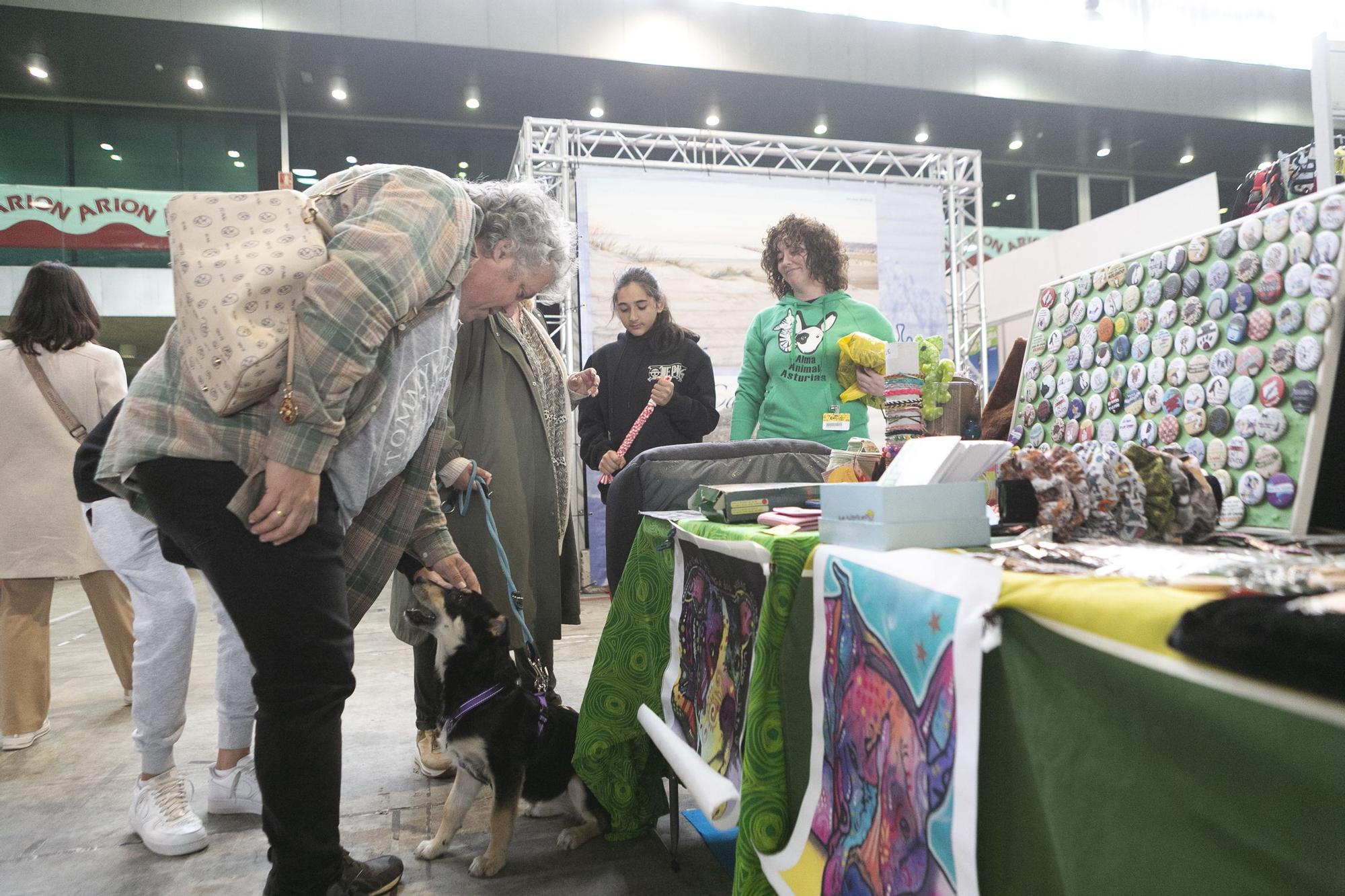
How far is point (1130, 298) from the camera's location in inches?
43.6

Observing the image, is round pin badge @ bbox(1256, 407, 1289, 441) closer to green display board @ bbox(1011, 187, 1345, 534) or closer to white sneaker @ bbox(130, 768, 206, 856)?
green display board @ bbox(1011, 187, 1345, 534)

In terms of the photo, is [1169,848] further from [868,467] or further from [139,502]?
[139,502]

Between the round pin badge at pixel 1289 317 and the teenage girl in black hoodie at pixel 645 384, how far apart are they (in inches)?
90.4

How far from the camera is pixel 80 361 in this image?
288 cm

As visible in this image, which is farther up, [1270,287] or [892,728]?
[1270,287]

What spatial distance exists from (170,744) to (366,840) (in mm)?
604

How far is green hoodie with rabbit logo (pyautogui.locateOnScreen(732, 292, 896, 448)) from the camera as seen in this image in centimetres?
253

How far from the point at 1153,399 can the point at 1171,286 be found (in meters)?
0.15

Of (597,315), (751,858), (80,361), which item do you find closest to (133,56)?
(597,315)

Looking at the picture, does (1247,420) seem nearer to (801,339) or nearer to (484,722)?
(484,722)

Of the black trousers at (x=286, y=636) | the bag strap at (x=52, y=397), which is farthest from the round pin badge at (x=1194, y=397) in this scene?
the bag strap at (x=52, y=397)

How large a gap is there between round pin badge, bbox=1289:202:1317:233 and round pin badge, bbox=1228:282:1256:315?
0.08 m

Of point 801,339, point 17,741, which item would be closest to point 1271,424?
point 801,339

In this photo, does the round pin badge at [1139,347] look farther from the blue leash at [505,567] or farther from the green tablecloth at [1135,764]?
the blue leash at [505,567]
